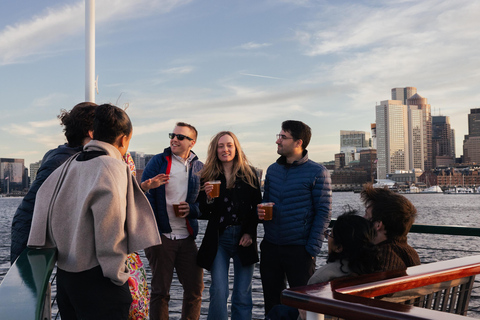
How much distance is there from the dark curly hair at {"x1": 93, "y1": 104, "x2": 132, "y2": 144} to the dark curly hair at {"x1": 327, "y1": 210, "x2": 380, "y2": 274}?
117cm

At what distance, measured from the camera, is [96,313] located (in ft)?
6.54

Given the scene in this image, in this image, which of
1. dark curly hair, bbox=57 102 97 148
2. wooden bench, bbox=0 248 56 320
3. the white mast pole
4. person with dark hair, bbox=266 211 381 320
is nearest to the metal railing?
wooden bench, bbox=0 248 56 320

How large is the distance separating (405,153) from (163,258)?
6724 inches

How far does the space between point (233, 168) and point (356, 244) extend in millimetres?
1474

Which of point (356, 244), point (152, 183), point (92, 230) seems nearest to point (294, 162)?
point (152, 183)

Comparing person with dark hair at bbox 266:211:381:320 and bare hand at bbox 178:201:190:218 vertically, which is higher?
bare hand at bbox 178:201:190:218

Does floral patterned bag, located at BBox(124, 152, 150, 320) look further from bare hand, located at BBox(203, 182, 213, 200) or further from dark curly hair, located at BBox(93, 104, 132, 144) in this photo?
bare hand, located at BBox(203, 182, 213, 200)

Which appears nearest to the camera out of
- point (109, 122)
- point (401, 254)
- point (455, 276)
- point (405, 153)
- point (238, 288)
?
point (455, 276)

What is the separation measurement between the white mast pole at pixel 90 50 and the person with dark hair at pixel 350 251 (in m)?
2.19

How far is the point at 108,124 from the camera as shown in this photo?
7.25 feet

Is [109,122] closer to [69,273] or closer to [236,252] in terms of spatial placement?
[69,273]

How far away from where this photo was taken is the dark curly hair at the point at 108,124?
221 centimetres

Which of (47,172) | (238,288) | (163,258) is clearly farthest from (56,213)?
(238,288)

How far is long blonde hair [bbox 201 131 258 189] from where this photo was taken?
3.59 meters
